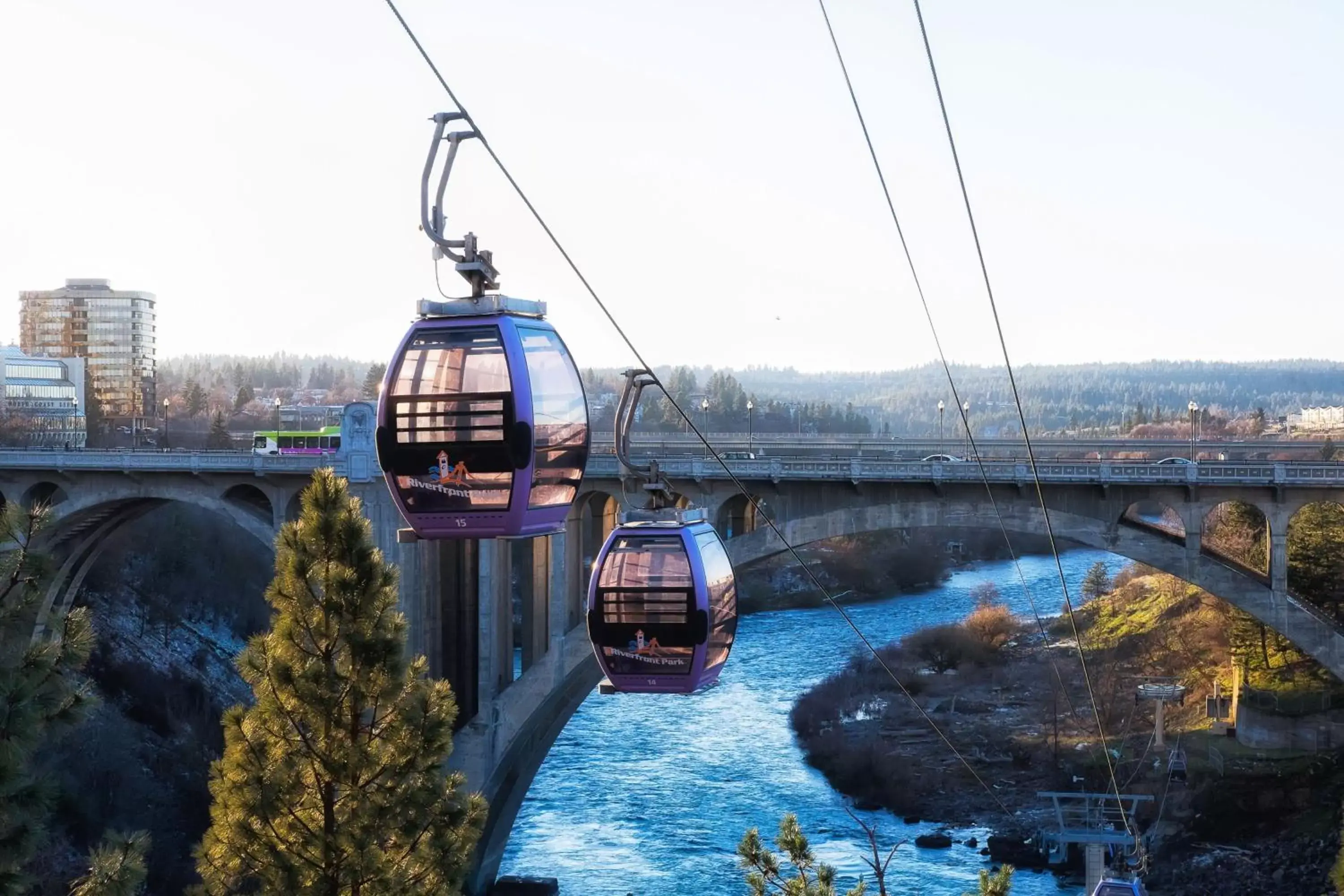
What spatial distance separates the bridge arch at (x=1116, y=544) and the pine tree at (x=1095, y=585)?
31354mm

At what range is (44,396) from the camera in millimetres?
77062

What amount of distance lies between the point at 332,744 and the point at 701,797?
25.2 m

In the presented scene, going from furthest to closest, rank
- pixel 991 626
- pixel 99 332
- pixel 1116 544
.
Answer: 1. pixel 99 332
2. pixel 991 626
3. pixel 1116 544

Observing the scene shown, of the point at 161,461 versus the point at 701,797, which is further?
the point at 701,797

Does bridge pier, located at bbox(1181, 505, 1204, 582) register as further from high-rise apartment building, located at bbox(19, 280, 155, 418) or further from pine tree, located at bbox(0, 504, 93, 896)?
high-rise apartment building, located at bbox(19, 280, 155, 418)

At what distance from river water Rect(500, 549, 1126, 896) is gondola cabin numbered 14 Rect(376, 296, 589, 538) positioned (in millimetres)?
23249

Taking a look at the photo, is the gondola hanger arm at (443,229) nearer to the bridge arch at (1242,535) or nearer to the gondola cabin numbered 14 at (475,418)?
the gondola cabin numbered 14 at (475,418)

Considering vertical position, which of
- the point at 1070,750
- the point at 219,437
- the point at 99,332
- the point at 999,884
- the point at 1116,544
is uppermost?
the point at 99,332

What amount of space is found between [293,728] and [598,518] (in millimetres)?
20009

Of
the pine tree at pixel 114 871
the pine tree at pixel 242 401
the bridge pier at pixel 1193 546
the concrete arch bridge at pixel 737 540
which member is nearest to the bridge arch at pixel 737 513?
the concrete arch bridge at pixel 737 540

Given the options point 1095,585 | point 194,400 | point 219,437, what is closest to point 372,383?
point 219,437

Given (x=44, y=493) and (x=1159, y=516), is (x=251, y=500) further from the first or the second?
(x=1159, y=516)

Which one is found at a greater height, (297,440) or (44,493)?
(297,440)

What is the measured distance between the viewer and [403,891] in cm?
1272
